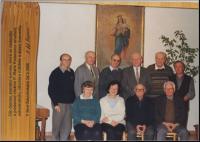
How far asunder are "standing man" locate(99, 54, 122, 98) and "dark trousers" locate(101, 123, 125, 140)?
37cm

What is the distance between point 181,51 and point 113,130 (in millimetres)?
1259

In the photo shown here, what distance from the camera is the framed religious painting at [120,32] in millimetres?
4828

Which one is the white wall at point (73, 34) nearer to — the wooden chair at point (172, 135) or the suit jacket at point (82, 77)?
the suit jacket at point (82, 77)

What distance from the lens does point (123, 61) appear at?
486 centimetres

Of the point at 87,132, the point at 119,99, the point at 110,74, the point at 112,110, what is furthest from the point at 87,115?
the point at 110,74

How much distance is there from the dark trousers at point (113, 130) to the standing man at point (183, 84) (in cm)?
78

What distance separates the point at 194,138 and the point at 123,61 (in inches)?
49.0

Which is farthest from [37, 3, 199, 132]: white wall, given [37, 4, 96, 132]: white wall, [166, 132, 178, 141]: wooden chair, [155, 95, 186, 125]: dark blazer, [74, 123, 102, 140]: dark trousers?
[74, 123, 102, 140]: dark trousers

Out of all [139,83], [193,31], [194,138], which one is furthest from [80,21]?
[194,138]

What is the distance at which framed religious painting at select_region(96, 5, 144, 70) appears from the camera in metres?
4.83

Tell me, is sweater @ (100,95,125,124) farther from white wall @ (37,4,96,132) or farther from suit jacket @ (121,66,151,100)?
white wall @ (37,4,96,132)

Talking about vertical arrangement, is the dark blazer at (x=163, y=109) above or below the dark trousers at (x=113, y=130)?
above

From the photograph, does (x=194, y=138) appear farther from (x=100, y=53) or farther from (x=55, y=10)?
(x=55, y=10)

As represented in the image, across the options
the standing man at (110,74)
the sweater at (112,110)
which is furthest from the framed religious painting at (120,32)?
the sweater at (112,110)
